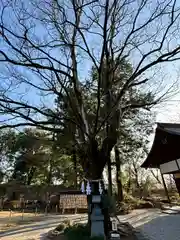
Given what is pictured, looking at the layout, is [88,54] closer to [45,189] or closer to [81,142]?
[81,142]

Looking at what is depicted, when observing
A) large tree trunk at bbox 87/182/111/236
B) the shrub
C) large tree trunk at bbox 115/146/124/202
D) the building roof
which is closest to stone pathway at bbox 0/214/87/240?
the shrub

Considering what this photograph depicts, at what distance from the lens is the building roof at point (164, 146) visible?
1079 centimetres

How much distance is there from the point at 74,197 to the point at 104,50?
821 centimetres

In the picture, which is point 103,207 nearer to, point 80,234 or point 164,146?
point 80,234

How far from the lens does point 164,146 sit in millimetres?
11750

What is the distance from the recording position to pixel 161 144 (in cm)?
1185

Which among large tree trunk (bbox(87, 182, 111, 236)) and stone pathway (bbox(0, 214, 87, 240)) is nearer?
large tree trunk (bbox(87, 182, 111, 236))

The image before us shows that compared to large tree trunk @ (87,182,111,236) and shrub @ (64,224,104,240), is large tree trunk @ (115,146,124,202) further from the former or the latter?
shrub @ (64,224,104,240)

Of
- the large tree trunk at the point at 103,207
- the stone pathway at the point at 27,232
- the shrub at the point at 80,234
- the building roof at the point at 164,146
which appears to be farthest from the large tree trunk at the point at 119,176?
the shrub at the point at 80,234

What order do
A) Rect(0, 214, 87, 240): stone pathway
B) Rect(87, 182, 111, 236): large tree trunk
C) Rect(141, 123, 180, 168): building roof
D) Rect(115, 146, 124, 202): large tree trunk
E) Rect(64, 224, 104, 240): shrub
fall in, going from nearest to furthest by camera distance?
Rect(64, 224, 104, 240): shrub < Rect(87, 182, 111, 236): large tree trunk < Rect(0, 214, 87, 240): stone pathway < Rect(141, 123, 180, 168): building roof < Rect(115, 146, 124, 202): large tree trunk

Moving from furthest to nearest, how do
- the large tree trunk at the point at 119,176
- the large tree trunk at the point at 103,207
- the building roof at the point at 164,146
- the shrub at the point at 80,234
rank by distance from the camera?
the large tree trunk at the point at 119,176 < the building roof at the point at 164,146 < the large tree trunk at the point at 103,207 < the shrub at the point at 80,234

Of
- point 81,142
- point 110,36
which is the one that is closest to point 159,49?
point 110,36

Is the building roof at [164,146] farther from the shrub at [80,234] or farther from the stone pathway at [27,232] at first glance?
the stone pathway at [27,232]

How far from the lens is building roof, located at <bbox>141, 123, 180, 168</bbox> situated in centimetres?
1079
